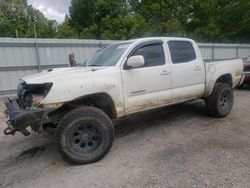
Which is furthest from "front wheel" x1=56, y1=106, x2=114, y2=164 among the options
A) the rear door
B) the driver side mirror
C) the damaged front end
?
the rear door

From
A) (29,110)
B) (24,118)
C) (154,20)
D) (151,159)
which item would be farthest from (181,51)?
(154,20)

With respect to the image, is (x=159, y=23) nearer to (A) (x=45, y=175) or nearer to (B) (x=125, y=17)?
(B) (x=125, y=17)

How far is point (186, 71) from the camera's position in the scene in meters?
5.16

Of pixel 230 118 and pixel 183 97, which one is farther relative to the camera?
pixel 230 118

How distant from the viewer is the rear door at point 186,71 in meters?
5.03

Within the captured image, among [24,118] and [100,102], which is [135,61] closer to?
[100,102]

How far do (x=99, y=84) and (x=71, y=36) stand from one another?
24.4 meters

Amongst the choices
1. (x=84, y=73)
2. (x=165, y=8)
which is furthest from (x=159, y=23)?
(x=84, y=73)

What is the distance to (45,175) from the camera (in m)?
3.63

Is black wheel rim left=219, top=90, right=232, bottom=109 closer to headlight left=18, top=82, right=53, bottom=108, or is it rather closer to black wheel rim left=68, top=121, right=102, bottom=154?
black wheel rim left=68, top=121, right=102, bottom=154

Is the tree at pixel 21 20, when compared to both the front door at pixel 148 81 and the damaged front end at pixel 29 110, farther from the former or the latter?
the damaged front end at pixel 29 110

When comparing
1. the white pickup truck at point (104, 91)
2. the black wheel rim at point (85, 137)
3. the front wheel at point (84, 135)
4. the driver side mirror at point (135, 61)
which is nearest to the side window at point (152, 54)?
the white pickup truck at point (104, 91)

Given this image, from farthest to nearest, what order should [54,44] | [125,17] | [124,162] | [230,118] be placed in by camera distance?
[125,17] < [54,44] < [230,118] < [124,162]

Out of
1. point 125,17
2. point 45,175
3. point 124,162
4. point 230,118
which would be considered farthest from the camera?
point 125,17
